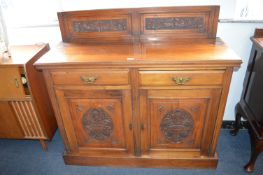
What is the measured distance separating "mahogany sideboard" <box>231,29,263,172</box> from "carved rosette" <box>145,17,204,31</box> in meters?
0.40

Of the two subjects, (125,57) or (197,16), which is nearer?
(125,57)

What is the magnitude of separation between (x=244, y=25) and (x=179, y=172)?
1.13 m

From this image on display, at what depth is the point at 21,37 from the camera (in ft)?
5.90

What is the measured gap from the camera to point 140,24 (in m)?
1.50

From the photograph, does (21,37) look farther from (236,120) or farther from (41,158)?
(236,120)

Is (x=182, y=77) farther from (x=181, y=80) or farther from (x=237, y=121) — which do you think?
(x=237, y=121)

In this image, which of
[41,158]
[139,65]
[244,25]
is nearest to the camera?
[139,65]

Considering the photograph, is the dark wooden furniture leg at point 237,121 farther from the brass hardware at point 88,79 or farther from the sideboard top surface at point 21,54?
the sideboard top surface at point 21,54

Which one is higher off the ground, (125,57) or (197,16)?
(197,16)

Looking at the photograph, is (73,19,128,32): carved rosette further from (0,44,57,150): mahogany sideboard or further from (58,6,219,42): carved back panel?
(0,44,57,150): mahogany sideboard

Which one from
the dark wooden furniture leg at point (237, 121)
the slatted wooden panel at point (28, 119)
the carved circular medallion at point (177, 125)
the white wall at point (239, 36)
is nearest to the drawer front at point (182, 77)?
the carved circular medallion at point (177, 125)

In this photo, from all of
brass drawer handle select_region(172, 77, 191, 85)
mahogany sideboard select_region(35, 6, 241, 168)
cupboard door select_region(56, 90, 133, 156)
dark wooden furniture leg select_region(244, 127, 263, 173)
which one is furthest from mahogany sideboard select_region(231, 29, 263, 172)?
cupboard door select_region(56, 90, 133, 156)

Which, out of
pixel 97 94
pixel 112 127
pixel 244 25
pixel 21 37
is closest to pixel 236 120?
pixel 244 25

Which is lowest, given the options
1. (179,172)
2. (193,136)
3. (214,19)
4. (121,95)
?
(179,172)
